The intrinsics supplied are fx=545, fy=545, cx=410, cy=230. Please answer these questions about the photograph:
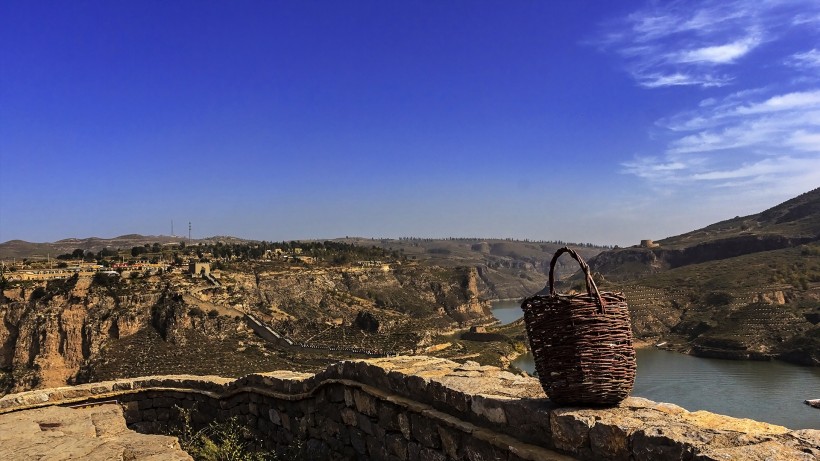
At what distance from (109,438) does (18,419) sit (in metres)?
2.04

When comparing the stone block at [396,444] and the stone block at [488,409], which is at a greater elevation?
the stone block at [488,409]

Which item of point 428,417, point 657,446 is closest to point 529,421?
point 657,446

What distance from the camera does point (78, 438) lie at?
5.61 m

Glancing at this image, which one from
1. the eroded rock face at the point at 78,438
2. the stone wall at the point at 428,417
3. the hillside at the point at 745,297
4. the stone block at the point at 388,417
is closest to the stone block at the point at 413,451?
the stone wall at the point at 428,417

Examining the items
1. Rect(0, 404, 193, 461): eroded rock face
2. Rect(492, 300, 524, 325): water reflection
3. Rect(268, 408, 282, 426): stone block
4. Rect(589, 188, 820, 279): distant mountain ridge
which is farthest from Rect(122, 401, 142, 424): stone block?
Rect(589, 188, 820, 279): distant mountain ridge

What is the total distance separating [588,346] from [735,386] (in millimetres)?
52466

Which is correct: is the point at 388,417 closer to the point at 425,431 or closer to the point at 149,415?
the point at 425,431

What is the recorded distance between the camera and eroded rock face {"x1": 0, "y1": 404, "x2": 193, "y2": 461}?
503 cm

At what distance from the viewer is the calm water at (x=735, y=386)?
38.3m

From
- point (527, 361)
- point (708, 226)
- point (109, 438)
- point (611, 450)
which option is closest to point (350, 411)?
point (109, 438)

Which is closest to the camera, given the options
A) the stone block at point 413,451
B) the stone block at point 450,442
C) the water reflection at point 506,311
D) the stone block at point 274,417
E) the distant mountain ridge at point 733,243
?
the stone block at point 450,442

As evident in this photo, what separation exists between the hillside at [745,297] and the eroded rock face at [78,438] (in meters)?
63.1

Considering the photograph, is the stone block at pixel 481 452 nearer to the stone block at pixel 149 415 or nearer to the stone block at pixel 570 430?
the stone block at pixel 570 430

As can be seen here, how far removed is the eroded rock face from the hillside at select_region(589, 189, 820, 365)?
207ft
